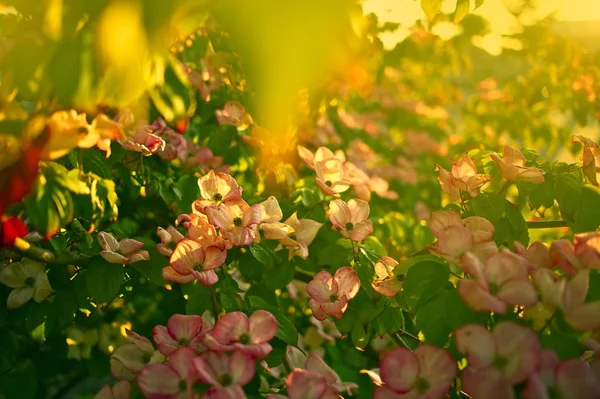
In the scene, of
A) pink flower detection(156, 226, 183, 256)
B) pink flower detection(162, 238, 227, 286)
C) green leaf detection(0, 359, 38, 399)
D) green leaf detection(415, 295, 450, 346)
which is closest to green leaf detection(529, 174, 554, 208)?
green leaf detection(415, 295, 450, 346)

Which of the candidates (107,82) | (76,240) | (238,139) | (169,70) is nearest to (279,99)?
(107,82)

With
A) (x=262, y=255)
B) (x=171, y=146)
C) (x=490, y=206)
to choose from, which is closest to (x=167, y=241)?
(x=262, y=255)

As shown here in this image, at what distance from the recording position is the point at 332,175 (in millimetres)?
1430

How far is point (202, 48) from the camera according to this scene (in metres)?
1.74

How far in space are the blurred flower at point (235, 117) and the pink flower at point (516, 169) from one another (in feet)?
2.60

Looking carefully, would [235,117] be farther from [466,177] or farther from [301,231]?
[466,177]

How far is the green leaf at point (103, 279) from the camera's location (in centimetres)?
110

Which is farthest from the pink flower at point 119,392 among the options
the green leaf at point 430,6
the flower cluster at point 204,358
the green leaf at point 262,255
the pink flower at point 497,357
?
the green leaf at point 430,6

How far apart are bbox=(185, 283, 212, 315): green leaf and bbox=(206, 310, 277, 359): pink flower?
21 cm

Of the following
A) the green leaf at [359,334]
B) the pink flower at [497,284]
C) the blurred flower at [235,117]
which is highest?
the pink flower at [497,284]

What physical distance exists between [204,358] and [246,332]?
0.08 m

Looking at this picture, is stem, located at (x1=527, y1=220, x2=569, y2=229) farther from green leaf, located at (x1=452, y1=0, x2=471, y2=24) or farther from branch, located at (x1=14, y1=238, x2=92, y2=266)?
branch, located at (x1=14, y1=238, x2=92, y2=266)

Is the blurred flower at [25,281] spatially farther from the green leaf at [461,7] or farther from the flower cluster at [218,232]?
the green leaf at [461,7]

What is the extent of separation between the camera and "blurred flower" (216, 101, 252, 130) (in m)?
1.69
